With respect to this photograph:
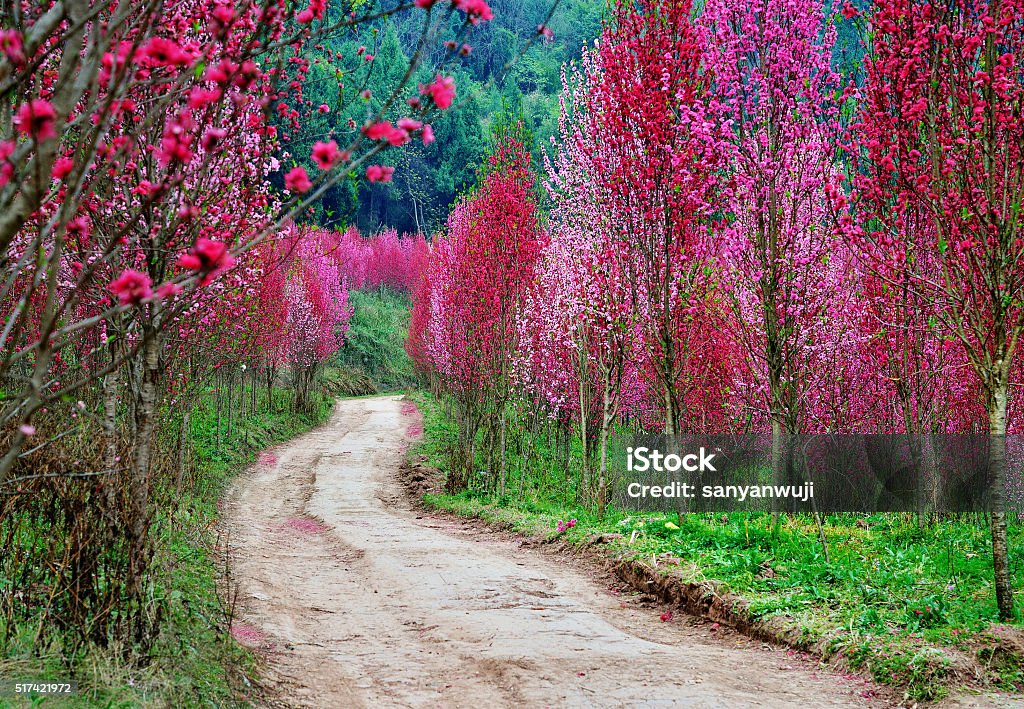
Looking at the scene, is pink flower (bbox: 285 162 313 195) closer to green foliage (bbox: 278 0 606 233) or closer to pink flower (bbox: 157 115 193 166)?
pink flower (bbox: 157 115 193 166)

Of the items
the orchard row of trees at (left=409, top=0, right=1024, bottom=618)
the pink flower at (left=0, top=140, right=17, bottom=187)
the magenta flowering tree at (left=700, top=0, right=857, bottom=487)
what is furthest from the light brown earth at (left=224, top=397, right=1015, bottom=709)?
the pink flower at (left=0, top=140, right=17, bottom=187)

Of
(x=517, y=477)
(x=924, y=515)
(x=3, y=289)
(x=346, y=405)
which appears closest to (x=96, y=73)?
(x=3, y=289)

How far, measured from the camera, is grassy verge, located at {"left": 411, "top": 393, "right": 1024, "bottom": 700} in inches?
207

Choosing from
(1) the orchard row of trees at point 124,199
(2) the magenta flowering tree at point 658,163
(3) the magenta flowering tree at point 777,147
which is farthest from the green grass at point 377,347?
(3) the magenta flowering tree at point 777,147

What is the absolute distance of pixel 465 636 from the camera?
21.4ft

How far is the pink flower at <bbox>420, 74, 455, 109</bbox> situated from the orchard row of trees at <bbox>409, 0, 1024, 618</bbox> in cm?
467

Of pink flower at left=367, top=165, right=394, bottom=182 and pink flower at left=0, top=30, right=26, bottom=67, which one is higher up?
pink flower at left=0, top=30, right=26, bottom=67

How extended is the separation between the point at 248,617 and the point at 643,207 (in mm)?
6831

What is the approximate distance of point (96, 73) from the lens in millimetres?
1845

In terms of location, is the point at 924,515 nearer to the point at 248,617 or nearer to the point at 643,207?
the point at 643,207

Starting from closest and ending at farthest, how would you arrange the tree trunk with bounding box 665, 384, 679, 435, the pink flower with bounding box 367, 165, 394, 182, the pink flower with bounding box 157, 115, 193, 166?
1. the pink flower with bounding box 157, 115, 193, 166
2. the pink flower with bounding box 367, 165, 394, 182
3. the tree trunk with bounding box 665, 384, 679, 435

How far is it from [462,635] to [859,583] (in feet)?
11.8

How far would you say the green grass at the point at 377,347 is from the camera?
133 ft

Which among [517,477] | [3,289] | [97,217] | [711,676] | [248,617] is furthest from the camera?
[517,477]
